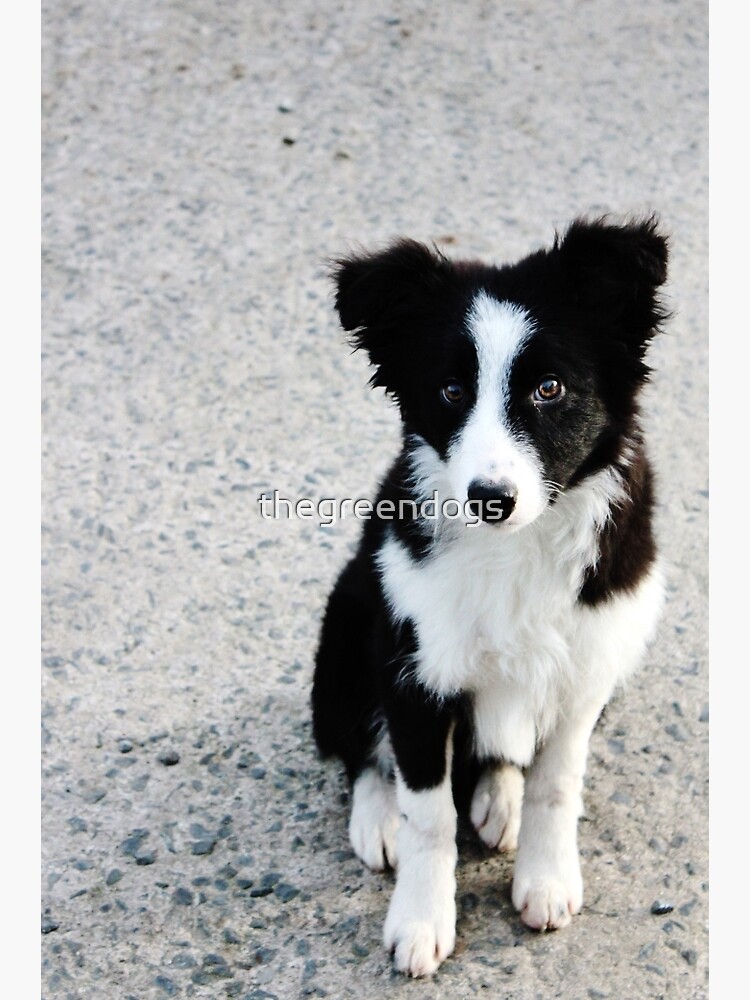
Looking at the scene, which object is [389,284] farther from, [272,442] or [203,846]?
[272,442]

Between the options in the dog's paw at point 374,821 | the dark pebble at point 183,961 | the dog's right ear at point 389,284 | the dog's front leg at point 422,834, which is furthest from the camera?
the dog's paw at point 374,821

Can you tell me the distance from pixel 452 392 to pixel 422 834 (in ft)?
3.74

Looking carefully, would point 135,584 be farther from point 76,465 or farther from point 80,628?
point 76,465

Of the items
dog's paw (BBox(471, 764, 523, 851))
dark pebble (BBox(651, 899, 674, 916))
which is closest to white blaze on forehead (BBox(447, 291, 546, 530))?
dog's paw (BBox(471, 764, 523, 851))

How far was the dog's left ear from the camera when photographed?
8.29 ft

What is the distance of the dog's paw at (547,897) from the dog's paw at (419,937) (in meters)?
0.19

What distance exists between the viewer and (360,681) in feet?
10.7

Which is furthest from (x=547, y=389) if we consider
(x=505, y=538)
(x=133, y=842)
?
(x=133, y=842)

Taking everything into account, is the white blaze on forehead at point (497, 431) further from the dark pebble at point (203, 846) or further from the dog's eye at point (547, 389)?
the dark pebble at point (203, 846)

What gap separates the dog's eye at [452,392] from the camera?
254cm

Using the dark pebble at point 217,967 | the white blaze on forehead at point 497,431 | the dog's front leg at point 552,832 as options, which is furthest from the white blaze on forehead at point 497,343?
the dark pebble at point 217,967

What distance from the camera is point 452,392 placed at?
255 centimetres

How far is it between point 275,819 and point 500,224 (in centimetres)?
382

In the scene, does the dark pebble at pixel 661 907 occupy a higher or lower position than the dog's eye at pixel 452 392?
lower
